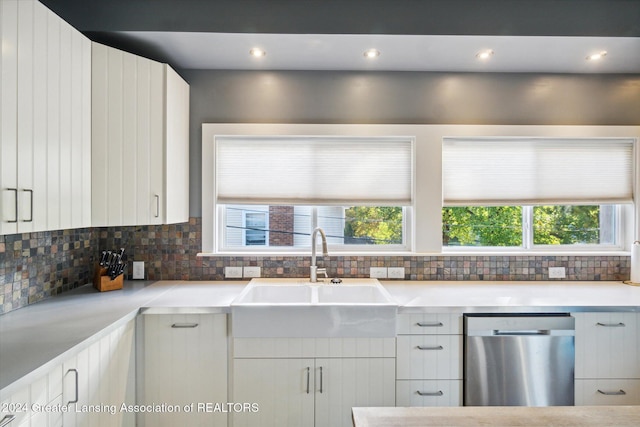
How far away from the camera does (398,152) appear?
253 cm

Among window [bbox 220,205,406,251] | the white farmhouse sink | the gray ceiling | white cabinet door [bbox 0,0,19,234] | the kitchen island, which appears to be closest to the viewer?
the kitchen island

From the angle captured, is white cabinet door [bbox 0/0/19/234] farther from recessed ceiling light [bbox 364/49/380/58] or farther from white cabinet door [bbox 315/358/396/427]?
recessed ceiling light [bbox 364/49/380/58]

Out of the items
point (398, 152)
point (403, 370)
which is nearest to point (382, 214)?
point (398, 152)

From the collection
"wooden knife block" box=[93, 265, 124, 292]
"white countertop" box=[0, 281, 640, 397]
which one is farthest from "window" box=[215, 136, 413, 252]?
"wooden knife block" box=[93, 265, 124, 292]

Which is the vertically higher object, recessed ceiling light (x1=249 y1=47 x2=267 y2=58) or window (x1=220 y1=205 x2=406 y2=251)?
recessed ceiling light (x1=249 y1=47 x2=267 y2=58)

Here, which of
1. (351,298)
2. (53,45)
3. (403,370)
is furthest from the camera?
(351,298)

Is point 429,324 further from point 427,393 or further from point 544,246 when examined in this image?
point 544,246

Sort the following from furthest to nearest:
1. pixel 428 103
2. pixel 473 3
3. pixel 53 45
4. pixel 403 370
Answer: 1. pixel 428 103
2. pixel 473 3
3. pixel 403 370
4. pixel 53 45

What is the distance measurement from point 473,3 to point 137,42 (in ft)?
6.28

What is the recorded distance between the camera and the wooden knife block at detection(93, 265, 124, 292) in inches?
85.5

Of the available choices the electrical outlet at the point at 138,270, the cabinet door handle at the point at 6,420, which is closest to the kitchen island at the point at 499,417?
the cabinet door handle at the point at 6,420

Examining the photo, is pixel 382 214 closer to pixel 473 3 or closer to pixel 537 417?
pixel 473 3

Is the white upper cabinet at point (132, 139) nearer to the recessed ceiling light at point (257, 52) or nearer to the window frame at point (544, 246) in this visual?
the recessed ceiling light at point (257, 52)

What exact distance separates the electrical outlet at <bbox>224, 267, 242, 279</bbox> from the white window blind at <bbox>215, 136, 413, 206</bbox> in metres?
0.45
